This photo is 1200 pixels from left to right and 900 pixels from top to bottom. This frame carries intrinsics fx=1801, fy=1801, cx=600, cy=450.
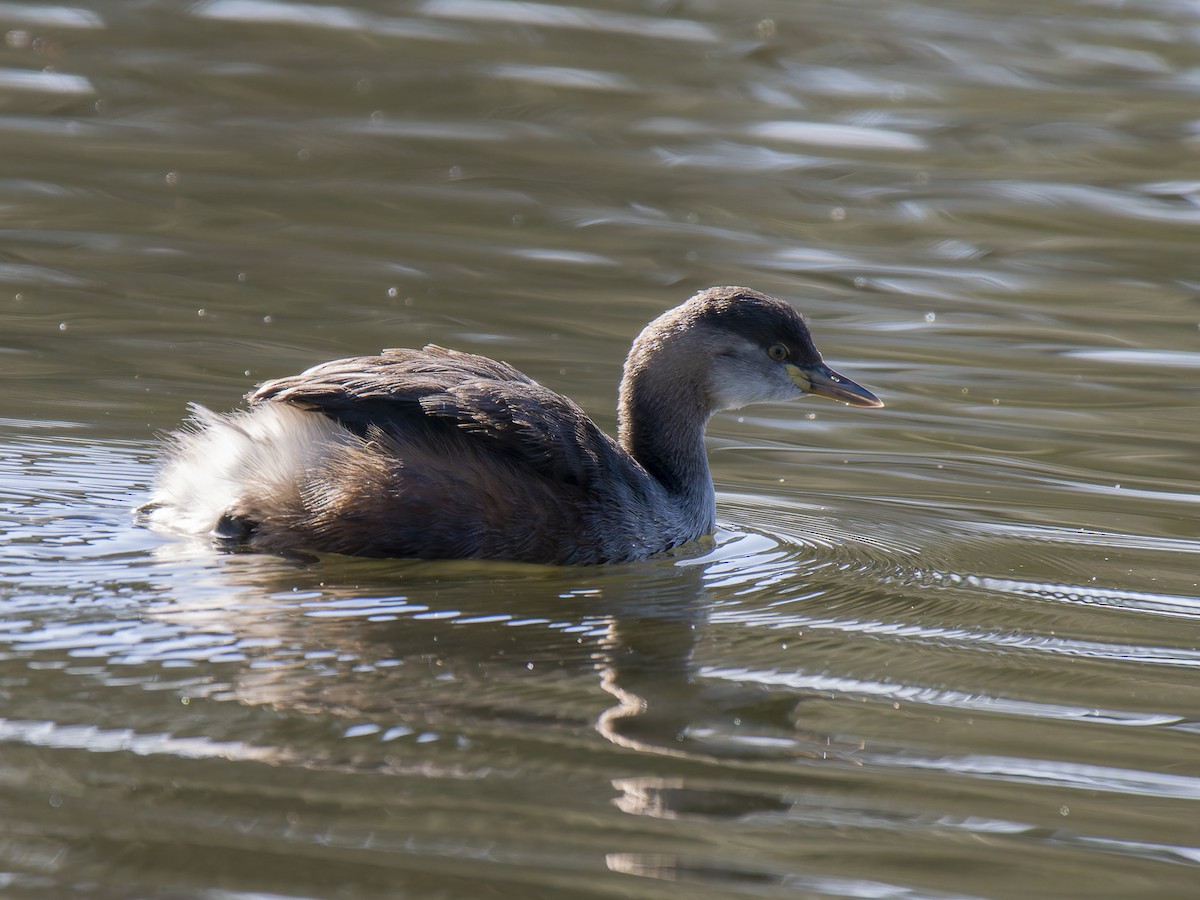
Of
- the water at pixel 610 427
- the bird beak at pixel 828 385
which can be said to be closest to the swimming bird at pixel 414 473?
the water at pixel 610 427

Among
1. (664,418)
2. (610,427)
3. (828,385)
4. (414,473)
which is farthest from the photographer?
(610,427)

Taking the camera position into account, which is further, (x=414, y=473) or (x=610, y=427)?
(x=610, y=427)

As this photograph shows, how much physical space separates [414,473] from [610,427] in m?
2.39

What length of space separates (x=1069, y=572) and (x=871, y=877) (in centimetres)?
301

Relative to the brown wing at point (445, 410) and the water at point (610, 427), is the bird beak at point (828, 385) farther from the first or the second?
the brown wing at point (445, 410)

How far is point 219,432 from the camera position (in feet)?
21.1

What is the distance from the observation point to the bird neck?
7.16 metres

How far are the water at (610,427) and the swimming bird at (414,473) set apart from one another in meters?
0.14

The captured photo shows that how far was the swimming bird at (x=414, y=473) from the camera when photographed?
610cm

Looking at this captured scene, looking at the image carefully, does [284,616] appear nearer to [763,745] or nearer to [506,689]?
[506,689]

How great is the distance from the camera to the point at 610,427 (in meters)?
8.38

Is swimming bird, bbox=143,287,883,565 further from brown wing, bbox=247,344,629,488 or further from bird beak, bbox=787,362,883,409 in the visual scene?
bird beak, bbox=787,362,883,409

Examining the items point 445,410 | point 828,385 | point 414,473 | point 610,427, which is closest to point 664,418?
point 828,385

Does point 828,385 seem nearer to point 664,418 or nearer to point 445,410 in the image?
point 664,418
